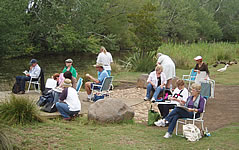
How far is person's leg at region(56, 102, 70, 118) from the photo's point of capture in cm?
776

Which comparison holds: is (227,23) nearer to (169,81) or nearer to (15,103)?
(169,81)

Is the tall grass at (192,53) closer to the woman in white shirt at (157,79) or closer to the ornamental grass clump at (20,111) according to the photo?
the woman in white shirt at (157,79)

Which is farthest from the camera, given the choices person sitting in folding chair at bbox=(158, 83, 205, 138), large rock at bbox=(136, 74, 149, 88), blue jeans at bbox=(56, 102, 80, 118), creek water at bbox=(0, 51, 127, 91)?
creek water at bbox=(0, 51, 127, 91)

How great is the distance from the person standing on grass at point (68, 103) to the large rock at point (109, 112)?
0.38 m

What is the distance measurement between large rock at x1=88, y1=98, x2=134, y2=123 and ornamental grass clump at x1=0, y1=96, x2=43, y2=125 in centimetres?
117

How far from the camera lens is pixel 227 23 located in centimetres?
6047

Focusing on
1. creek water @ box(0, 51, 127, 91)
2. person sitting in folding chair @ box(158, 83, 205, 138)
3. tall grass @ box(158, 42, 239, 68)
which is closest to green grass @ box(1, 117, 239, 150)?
person sitting in folding chair @ box(158, 83, 205, 138)

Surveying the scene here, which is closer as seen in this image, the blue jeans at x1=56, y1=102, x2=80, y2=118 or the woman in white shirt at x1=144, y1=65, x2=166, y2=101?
the blue jeans at x1=56, y1=102, x2=80, y2=118

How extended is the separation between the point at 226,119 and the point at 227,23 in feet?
181

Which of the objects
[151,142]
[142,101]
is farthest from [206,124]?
[142,101]

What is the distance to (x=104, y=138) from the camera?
625 centimetres

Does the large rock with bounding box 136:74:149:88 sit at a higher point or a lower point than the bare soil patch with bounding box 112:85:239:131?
higher

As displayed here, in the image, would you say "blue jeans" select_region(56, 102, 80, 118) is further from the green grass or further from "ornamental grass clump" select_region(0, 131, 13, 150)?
"ornamental grass clump" select_region(0, 131, 13, 150)

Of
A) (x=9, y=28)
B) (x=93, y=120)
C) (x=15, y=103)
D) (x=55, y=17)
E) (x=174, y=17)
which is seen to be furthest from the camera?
(x=174, y=17)
